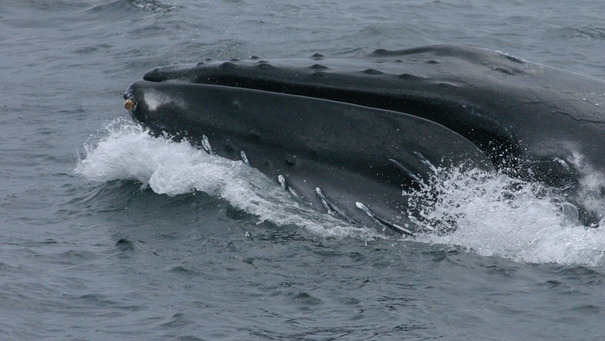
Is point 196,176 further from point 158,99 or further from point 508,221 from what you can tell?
point 508,221

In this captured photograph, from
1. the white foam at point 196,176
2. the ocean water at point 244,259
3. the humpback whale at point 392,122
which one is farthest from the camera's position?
the white foam at point 196,176

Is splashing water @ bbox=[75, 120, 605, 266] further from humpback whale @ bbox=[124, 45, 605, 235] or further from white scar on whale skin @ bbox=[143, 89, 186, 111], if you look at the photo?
white scar on whale skin @ bbox=[143, 89, 186, 111]

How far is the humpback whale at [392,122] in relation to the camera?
8.88 metres

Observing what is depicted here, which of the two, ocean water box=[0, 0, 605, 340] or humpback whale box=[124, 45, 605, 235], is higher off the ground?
humpback whale box=[124, 45, 605, 235]

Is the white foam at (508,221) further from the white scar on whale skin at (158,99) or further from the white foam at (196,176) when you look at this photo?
the white scar on whale skin at (158,99)

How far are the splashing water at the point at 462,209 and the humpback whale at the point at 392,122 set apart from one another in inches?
5.2

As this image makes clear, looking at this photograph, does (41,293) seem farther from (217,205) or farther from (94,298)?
(217,205)

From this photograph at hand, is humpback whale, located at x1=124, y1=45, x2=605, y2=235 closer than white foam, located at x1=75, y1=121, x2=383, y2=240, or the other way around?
humpback whale, located at x1=124, y1=45, x2=605, y2=235

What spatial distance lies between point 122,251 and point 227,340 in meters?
2.25

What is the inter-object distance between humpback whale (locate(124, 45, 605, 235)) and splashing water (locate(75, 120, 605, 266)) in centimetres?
13

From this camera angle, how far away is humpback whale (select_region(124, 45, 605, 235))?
888 cm

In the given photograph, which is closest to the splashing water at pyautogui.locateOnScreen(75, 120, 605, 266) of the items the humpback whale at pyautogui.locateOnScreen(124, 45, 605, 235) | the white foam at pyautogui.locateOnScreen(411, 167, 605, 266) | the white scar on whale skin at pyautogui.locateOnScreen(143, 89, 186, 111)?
the white foam at pyautogui.locateOnScreen(411, 167, 605, 266)

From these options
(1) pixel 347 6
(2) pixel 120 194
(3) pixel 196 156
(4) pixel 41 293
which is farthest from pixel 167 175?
(1) pixel 347 6

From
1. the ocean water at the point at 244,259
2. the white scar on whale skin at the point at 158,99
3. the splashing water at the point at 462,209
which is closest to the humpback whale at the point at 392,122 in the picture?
the white scar on whale skin at the point at 158,99
